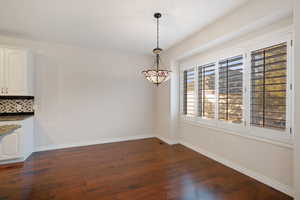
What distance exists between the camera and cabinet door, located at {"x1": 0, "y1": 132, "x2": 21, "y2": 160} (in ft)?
9.81

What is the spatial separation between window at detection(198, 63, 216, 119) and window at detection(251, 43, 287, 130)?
88 centimetres

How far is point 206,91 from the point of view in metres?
3.57

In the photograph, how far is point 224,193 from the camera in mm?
2164

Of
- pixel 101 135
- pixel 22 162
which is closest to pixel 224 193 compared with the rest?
pixel 101 135

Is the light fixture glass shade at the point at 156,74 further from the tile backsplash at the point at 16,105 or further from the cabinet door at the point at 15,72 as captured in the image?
the tile backsplash at the point at 16,105

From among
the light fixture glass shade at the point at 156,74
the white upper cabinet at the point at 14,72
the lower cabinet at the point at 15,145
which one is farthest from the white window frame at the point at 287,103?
the white upper cabinet at the point at 14,72

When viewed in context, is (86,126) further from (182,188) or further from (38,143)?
(182,188)

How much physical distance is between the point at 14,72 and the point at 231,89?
14.9 ft

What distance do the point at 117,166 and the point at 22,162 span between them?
2013mm

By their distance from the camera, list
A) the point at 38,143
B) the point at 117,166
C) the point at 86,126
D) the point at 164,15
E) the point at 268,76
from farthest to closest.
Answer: the point at 86,126 → the point at 38,143 → the point at 117,166 → the point at 164,15 → the point at 268,76

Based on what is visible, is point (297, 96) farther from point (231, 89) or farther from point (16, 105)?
point (16, 105)

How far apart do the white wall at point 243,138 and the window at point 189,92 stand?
354mm

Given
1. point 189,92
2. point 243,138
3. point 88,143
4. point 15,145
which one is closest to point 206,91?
point 189,92

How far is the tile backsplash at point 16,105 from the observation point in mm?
3541
